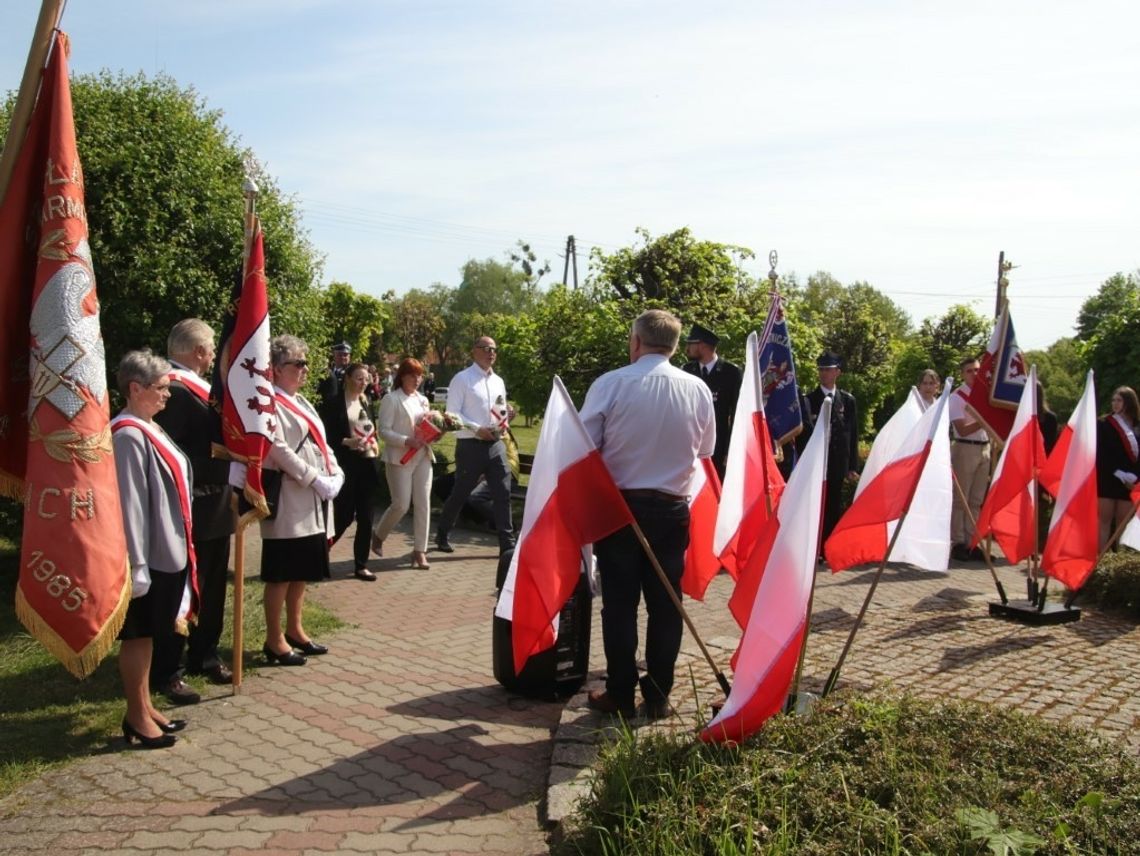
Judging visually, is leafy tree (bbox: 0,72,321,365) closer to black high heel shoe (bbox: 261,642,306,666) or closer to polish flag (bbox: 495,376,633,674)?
black high heel shoe (bbox: 261,642,306,666)

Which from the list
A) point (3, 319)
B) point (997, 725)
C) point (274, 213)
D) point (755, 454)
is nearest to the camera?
point (3, 319)

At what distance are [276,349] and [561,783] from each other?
3283 mm

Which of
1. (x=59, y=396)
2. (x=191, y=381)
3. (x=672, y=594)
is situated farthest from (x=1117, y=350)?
(x=59, y=396)

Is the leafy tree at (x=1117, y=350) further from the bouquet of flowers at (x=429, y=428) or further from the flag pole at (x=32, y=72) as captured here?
the flag pole at (x=32, y=72)

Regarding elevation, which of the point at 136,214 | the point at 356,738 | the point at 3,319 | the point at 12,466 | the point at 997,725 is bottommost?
the point at 356,738

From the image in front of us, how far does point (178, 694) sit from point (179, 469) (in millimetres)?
1381

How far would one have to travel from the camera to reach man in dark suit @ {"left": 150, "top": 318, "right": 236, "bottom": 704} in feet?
19.0

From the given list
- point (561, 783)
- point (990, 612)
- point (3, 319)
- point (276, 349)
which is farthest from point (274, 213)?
point (990, 612)

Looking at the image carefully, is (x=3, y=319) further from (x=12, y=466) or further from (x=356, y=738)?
(x=356, y=738)

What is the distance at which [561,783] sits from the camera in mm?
4590

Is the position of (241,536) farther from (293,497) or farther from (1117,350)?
(1117,350)

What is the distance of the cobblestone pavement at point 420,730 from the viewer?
14.1 ft

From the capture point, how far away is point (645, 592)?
5465 millimetres

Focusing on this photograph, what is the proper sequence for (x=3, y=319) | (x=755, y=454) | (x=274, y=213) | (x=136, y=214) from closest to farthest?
(x=3, y=319), (x=755, y=454), (x=136, y=214), (x=274, y=213)
